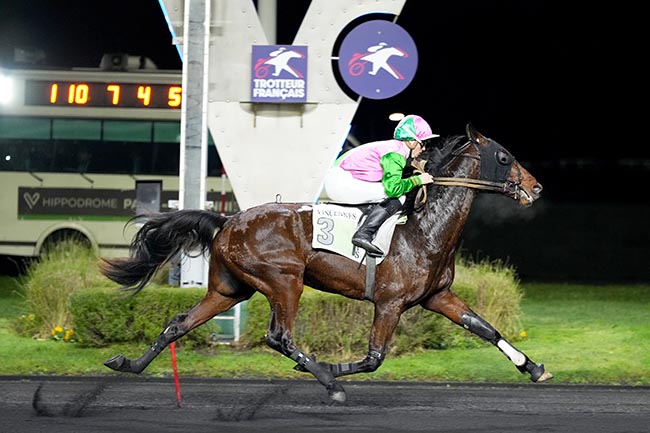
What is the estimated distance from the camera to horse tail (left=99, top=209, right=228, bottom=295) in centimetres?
870

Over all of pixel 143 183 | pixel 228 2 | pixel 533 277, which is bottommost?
pixel 533 277

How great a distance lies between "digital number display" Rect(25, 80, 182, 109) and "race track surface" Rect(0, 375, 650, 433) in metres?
10.2

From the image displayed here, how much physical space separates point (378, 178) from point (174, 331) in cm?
179

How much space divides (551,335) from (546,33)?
39.7 feet

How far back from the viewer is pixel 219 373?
33.1 feet

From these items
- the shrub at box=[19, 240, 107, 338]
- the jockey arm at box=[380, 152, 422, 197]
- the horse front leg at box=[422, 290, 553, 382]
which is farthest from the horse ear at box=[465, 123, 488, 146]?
the shrub at box=[19, 240, 107, 338]

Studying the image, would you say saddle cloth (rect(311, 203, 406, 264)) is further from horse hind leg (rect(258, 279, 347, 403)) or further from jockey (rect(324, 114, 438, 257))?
horse hind leg (rect(258, 279, 347, 403))

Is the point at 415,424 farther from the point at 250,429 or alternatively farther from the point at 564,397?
the point at 564,397

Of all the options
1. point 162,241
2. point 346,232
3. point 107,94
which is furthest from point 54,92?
point 346,232

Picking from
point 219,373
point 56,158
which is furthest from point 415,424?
point 56,158

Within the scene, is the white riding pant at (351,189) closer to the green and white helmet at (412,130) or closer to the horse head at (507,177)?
the green and white helmet at (412,130)

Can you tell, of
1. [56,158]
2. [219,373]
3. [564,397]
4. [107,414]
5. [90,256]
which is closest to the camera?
[107,414]

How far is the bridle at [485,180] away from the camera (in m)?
8.29

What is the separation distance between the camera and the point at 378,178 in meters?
8.23
